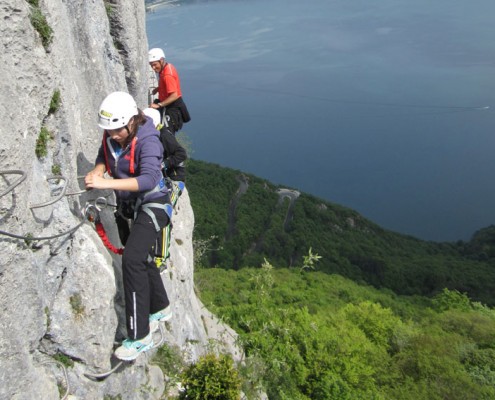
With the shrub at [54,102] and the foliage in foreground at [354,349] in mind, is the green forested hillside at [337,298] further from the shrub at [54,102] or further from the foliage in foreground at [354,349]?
the shrub at [54,102]

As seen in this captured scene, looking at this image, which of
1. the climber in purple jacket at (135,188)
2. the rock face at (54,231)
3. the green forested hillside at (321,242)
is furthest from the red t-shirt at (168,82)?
the green forested hillside at (321,242)

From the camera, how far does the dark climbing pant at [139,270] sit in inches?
196

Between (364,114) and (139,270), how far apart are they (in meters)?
83.3

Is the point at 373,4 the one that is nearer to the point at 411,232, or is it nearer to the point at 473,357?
the point at 411,232

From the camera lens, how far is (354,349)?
1680 centimetres

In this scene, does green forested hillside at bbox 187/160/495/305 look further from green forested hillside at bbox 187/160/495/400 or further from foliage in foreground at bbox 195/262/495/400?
foliage in foreground at bbox 195/262/495/400

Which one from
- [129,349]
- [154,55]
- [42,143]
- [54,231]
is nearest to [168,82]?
[154,55]

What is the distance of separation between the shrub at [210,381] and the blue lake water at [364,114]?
6612 cm

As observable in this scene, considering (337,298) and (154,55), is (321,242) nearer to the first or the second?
(337,298)

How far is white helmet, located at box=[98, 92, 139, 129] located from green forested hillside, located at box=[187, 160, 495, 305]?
38725 mm

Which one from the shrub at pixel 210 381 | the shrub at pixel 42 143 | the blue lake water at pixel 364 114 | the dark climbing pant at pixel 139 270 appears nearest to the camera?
the shrub at pixel 42 143

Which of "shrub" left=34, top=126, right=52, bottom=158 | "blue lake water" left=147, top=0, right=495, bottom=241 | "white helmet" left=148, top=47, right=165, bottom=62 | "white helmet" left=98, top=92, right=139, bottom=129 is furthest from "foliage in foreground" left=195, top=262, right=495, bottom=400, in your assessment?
"blue lake water" left=147, top=0, right=495, bottom=241

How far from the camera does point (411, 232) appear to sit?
223 feet

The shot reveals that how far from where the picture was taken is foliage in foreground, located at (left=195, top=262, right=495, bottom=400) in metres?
12.0
